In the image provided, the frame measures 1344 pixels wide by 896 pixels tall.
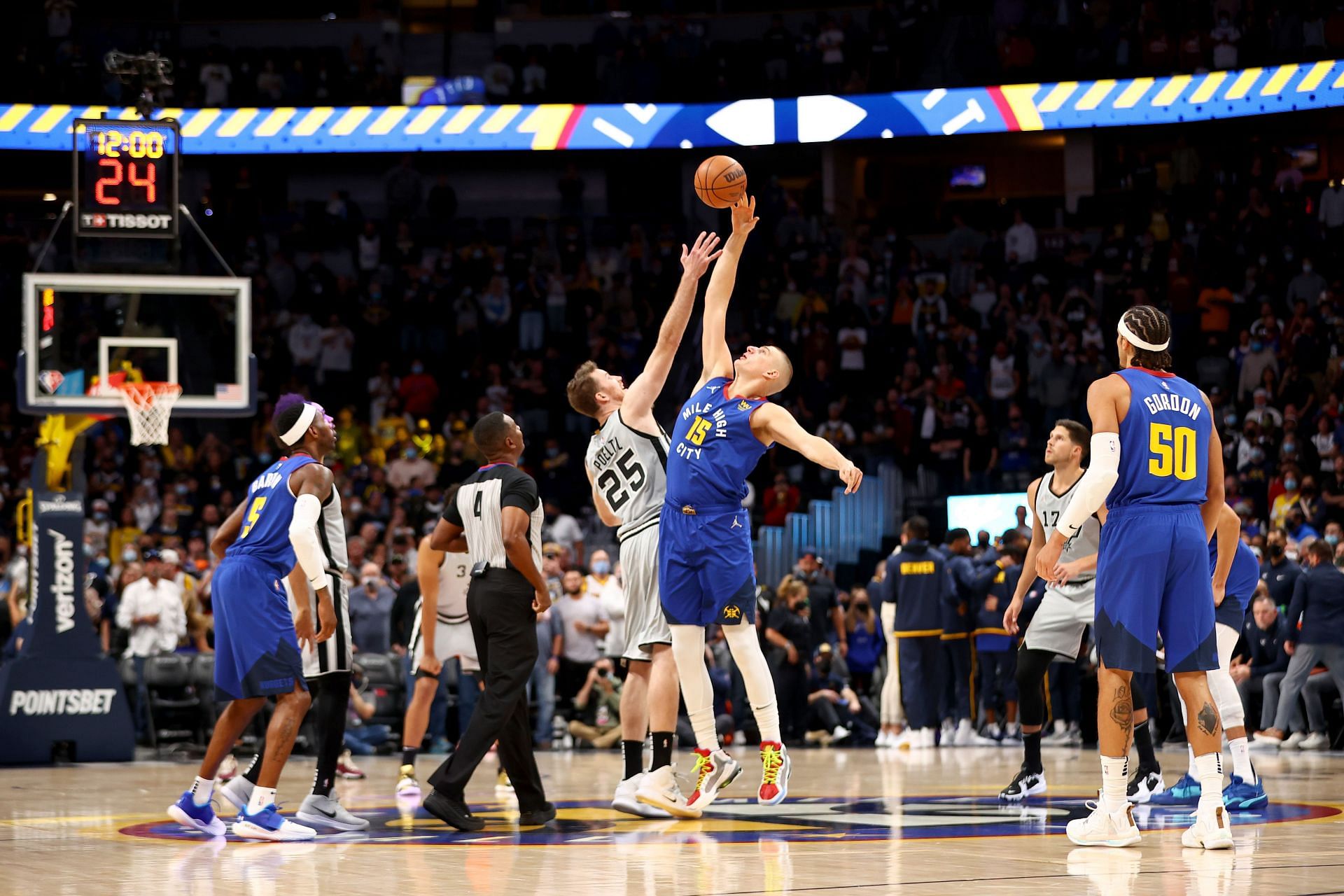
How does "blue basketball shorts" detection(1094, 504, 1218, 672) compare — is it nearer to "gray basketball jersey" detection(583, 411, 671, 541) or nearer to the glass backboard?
"gray basketball jersey" detection(583, 411, 671, 541)

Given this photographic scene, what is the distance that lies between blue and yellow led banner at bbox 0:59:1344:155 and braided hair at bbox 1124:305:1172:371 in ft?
61.1

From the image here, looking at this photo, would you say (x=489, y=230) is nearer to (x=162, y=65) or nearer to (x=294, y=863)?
(x=162, y=65)

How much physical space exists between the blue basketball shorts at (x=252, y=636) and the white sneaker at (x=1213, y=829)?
4.36m

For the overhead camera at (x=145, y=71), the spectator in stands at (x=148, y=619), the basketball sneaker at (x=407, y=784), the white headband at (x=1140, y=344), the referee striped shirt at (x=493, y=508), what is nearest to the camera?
the white headband at (x=1140, y=344)

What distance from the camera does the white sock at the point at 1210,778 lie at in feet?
24.7

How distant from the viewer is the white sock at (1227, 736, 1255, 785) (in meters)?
9.46

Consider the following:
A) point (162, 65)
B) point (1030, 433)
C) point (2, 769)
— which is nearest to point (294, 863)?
point (2, 769)

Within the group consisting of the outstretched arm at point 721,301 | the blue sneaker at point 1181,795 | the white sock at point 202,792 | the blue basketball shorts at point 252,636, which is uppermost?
the outstretched arm at point 721,301

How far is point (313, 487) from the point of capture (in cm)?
890

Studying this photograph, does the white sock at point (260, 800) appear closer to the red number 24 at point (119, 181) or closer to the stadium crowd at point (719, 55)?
the red number 24 at point (119, 181)

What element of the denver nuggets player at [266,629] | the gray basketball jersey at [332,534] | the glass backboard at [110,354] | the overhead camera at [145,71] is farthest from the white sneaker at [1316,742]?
the overhead camera at [145,71]

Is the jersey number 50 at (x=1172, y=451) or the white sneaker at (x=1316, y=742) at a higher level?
the jersey number 50 at (x=1172, y=451)

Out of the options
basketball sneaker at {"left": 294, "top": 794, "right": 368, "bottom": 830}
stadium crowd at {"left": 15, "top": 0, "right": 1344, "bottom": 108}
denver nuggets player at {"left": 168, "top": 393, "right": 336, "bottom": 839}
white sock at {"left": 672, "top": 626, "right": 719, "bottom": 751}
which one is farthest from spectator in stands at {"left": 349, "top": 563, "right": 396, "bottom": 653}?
stadium crowd at {"left": 15, "top": 0, "right": 1344, "bottom": 108}

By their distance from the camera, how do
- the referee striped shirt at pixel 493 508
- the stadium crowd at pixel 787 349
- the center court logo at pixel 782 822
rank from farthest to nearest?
the stadium crowd at pixel 787 349
the referee striped shirt at pixel 493 508
the center court logo at pixel 782 822
